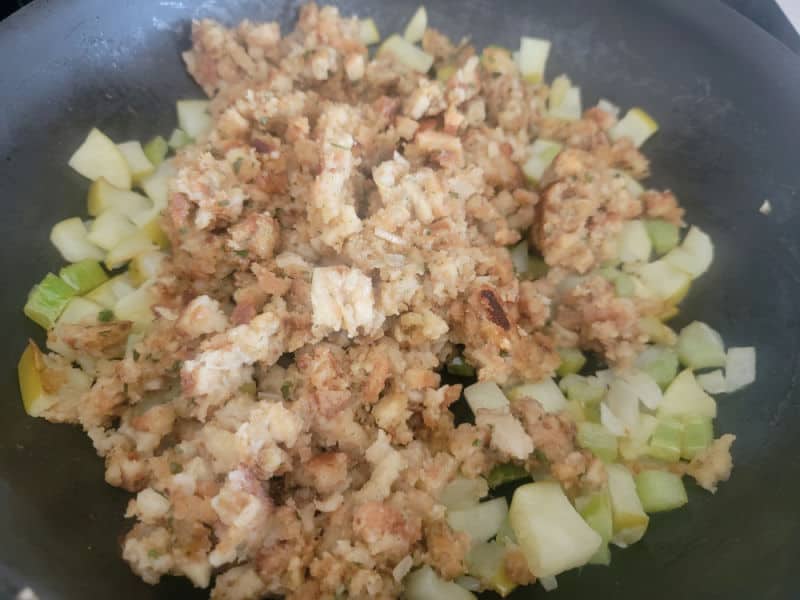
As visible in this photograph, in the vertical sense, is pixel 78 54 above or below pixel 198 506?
above

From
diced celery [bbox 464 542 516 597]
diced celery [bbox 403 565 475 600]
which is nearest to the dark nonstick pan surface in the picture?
diced celery [bbox 464 542 516 597]

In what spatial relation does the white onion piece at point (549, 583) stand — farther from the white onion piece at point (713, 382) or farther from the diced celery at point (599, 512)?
the white onion piece at point (713, 382)

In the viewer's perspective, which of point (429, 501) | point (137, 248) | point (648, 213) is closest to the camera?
point (429, 501)

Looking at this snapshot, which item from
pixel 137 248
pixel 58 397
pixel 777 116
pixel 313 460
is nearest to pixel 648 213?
pixel 777 116

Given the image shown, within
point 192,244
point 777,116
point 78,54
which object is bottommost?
point 192,244

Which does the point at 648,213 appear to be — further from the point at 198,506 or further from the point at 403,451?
the point at 198,506

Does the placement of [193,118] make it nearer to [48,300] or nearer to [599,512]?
[48,300]

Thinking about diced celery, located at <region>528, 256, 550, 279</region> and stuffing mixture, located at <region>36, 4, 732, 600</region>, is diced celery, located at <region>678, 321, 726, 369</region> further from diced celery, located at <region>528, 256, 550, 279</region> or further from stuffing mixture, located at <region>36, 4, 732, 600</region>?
diced celery, located at <region>528, 256, 550, 279</region>
